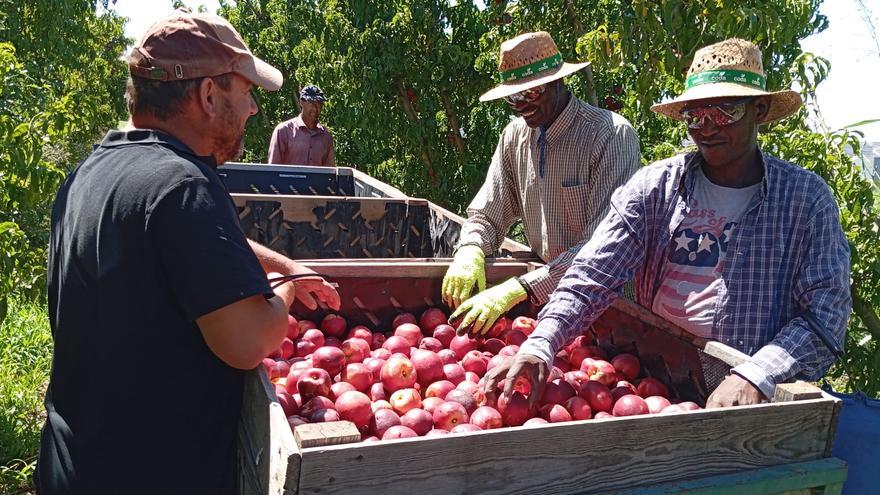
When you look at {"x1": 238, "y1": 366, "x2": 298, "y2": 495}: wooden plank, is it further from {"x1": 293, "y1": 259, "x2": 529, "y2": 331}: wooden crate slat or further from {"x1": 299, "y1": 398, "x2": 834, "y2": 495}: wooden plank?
{"x1": 293, "y1": 259, "x2": 529, "y2": 331}: wooden crate slat

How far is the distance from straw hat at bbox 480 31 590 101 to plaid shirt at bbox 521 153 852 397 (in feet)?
3.32

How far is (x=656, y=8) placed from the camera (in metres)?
4.16

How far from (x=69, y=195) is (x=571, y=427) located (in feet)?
4.08

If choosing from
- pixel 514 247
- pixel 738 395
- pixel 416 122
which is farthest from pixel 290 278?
pixel 416 122

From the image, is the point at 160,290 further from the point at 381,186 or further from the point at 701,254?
the point at 381,186

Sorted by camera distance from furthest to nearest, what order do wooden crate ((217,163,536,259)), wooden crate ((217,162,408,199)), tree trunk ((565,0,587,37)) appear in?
wooden crate ((217,162,408,199)) < tree trunk ((565,0,587,37)) < wooden crate ((217,163,536,259))

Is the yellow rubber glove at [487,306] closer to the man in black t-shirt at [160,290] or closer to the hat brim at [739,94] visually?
the hat brim at [739,94]

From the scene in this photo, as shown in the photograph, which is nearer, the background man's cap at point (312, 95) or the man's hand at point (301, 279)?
the man's hand at point (301, 279)

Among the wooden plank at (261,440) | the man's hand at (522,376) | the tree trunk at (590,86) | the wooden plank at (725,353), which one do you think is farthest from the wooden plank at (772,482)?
the tree trunk at (590,86)

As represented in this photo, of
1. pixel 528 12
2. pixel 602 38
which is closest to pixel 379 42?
pixel 528 12

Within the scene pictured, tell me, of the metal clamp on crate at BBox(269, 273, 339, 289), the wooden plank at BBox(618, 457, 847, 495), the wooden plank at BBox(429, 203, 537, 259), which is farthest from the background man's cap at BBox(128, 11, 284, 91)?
the wooden plank at BBox(429, 203, 537, 259)

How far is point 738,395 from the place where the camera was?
1.97 meters

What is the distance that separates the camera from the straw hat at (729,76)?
2301mm

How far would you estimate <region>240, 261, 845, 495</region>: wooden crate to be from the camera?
146 cm
